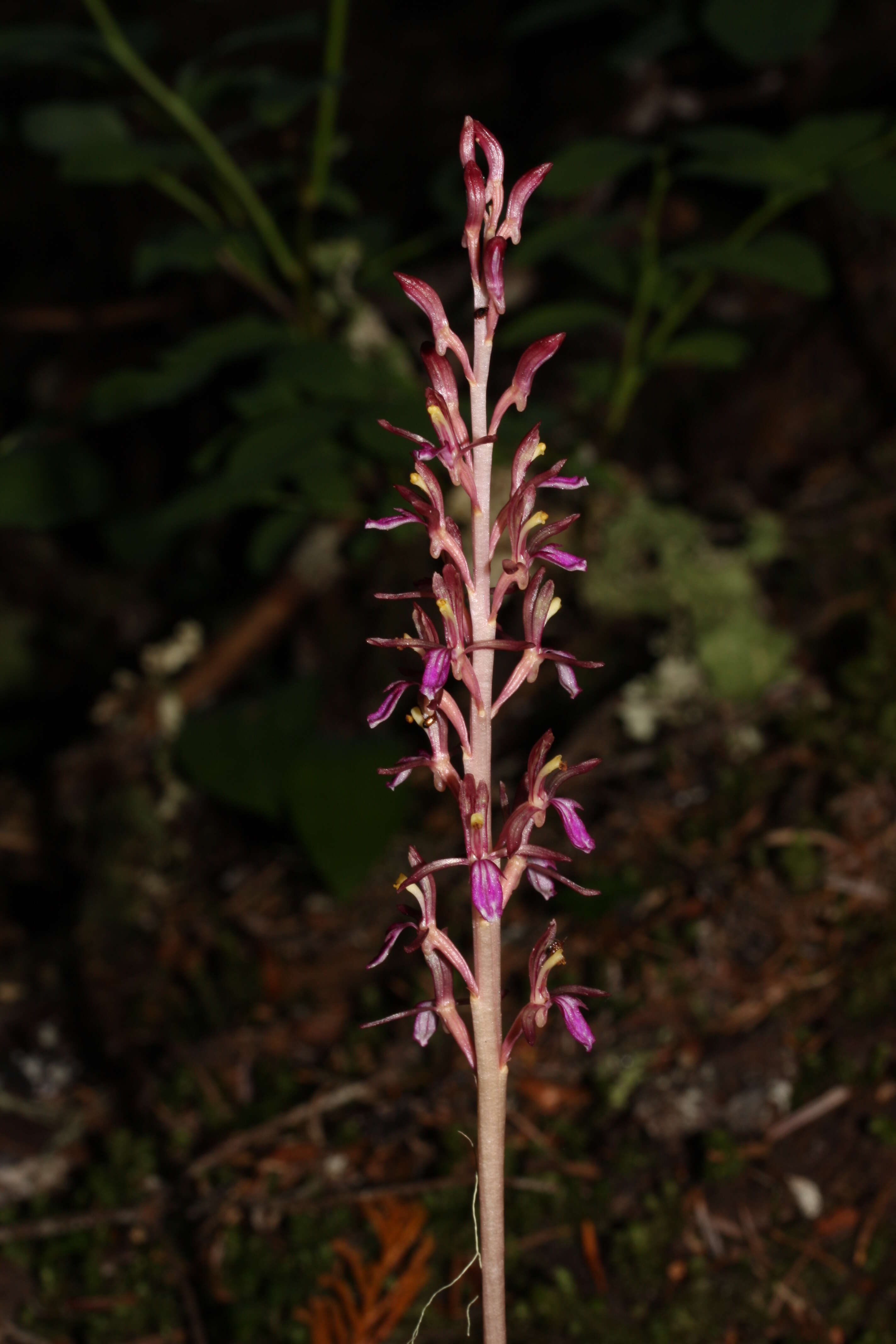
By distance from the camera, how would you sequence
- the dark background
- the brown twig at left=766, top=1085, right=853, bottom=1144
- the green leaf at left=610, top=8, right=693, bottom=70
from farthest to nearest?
the green leaf at left=610, top=8, right=693, bottom=70 → the brown twig at left=766, top=1085, right=853, bottom=1144 → the dark background

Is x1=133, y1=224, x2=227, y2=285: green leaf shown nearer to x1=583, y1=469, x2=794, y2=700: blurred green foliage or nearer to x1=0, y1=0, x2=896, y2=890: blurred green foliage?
x1=0, y1=0, x2=896, y2=890: blurred green foliage

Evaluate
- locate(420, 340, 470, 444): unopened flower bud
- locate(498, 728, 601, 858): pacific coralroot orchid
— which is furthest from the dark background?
locate(420, 340, 470, 444): unopened flower bud

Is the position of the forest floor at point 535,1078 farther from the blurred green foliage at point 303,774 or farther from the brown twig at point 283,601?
the brown twig at point 283,601

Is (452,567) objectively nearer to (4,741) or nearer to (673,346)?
(673,346)

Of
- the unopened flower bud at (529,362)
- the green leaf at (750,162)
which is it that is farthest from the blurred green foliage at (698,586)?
the unopened flower bud at (529,362)

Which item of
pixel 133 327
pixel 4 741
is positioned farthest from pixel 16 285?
pixel 4 741

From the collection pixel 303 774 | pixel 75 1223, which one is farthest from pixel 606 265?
pixel 75 1223

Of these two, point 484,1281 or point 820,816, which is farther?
point 820,816
